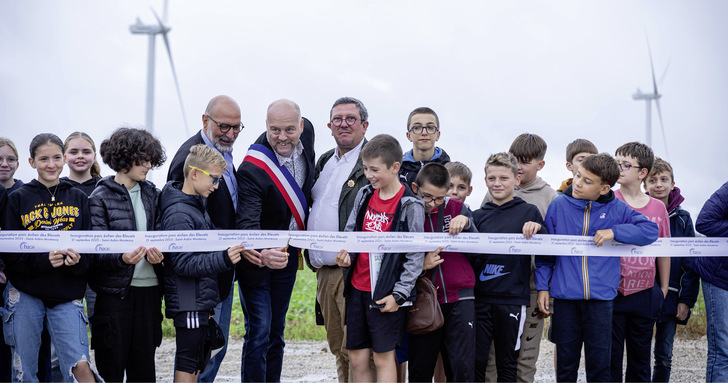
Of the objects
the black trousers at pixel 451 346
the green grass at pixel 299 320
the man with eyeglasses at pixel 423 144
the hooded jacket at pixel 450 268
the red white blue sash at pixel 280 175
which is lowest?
the green grass at pixel 299 320

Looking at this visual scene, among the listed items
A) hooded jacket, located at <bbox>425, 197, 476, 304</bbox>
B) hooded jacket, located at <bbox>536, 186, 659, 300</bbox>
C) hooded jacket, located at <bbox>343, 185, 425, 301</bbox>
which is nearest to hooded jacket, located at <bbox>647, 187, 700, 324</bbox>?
hooded jacket, located at <bbox>536, 186, 659, 300</bbox>

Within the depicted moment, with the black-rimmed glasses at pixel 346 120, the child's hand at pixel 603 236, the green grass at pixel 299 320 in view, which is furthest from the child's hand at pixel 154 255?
the green grass at pixel 299 320

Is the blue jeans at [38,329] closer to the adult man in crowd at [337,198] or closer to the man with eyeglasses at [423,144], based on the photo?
the adult man in crowd at [337,198]

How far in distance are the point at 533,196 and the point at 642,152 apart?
Answer: 1.12 metres

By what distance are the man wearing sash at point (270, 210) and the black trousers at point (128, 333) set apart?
974mm

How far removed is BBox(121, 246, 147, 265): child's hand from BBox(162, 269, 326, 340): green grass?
668 cm

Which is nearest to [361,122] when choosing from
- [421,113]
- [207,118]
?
[421,113]

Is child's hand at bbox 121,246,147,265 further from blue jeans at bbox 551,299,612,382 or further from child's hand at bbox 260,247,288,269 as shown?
blue jeans at bbox 551,299,612,382

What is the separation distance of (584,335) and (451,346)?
1221 mm

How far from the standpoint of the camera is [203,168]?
5.28 meters

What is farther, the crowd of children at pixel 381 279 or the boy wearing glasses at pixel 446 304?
the boy wearing glasses at pixel 446 304

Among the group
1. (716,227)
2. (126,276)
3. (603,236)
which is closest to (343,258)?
(126,276)

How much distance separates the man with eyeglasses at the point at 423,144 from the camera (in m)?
6.48

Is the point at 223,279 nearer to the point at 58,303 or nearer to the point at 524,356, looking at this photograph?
the point at 58,303
